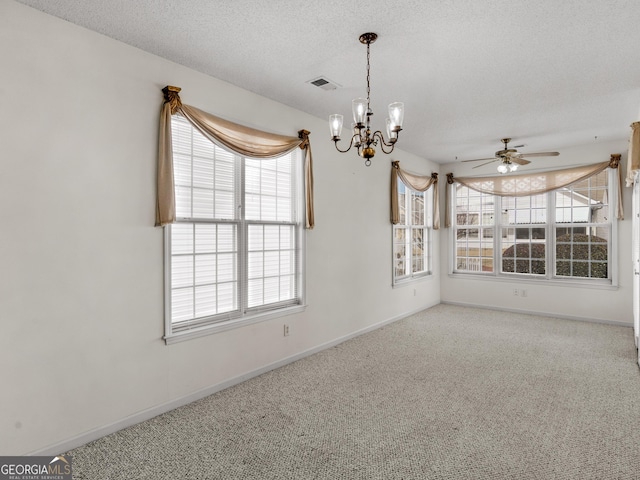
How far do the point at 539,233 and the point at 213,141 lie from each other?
5.71 meters

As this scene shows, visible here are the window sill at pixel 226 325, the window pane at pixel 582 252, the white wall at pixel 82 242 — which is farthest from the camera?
the window pane at pixel 582 252

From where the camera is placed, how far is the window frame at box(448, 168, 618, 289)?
5512mm

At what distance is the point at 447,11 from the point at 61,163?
2.64m

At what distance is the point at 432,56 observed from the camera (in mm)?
2826

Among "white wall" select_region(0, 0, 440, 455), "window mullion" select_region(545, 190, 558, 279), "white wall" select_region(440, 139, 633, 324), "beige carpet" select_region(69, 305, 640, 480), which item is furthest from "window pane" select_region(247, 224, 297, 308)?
"window mullion" select_region(545, 190, 558, 279)

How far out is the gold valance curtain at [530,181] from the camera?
548 cm

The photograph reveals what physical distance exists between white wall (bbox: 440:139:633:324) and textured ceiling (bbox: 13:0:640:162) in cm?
161

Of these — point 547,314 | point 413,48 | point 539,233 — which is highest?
point 413,48

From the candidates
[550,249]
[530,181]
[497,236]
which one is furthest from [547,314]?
[530,181]

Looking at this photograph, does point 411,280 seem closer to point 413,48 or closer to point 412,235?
point 412,235

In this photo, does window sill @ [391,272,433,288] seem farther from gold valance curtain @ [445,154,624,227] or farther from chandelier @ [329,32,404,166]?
chandelier @ [329,32,404,166]

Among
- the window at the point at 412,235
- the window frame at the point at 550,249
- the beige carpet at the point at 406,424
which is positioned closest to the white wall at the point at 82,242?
the beige carpet at the point at 406,424

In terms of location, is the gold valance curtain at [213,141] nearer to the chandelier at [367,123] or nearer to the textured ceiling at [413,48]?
the textured ceiling at [413,48]

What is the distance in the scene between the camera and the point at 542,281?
6.14 metres
